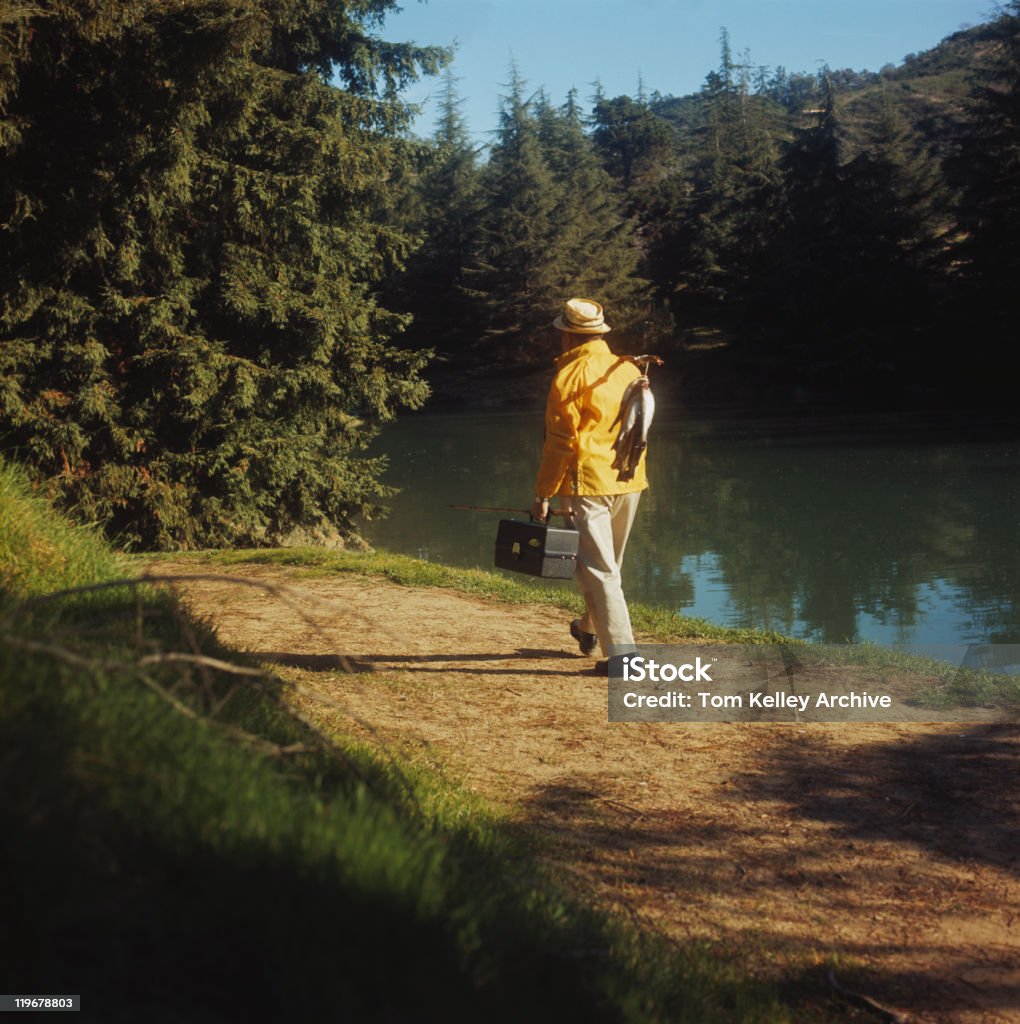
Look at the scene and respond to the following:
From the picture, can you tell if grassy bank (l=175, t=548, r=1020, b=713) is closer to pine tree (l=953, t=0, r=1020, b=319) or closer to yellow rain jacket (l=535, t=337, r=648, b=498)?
yellow rain jacket (l=535, t=337, r=648, b=498)

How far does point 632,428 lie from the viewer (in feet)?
22.4

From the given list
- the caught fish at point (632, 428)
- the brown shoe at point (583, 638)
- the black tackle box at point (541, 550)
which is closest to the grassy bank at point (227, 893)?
the black tackle box at point (541, 550)

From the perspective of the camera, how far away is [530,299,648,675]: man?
6.82 m

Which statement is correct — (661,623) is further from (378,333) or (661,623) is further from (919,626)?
(378,333)

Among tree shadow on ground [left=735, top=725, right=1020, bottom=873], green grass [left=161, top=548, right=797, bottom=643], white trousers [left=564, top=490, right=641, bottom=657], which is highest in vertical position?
white trousers [left=564, top=490, right=641, bottom=657]

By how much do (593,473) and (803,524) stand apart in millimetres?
14574

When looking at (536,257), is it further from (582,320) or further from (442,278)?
(582,320)

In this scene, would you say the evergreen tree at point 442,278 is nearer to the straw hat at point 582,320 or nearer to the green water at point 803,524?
the green water at point 803,524

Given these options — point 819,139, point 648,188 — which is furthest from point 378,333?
point 648,188

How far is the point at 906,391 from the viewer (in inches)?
1842

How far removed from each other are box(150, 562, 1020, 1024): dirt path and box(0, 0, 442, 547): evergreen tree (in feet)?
21.5

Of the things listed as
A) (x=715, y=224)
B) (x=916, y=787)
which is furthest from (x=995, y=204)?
(x=916, y=787)
